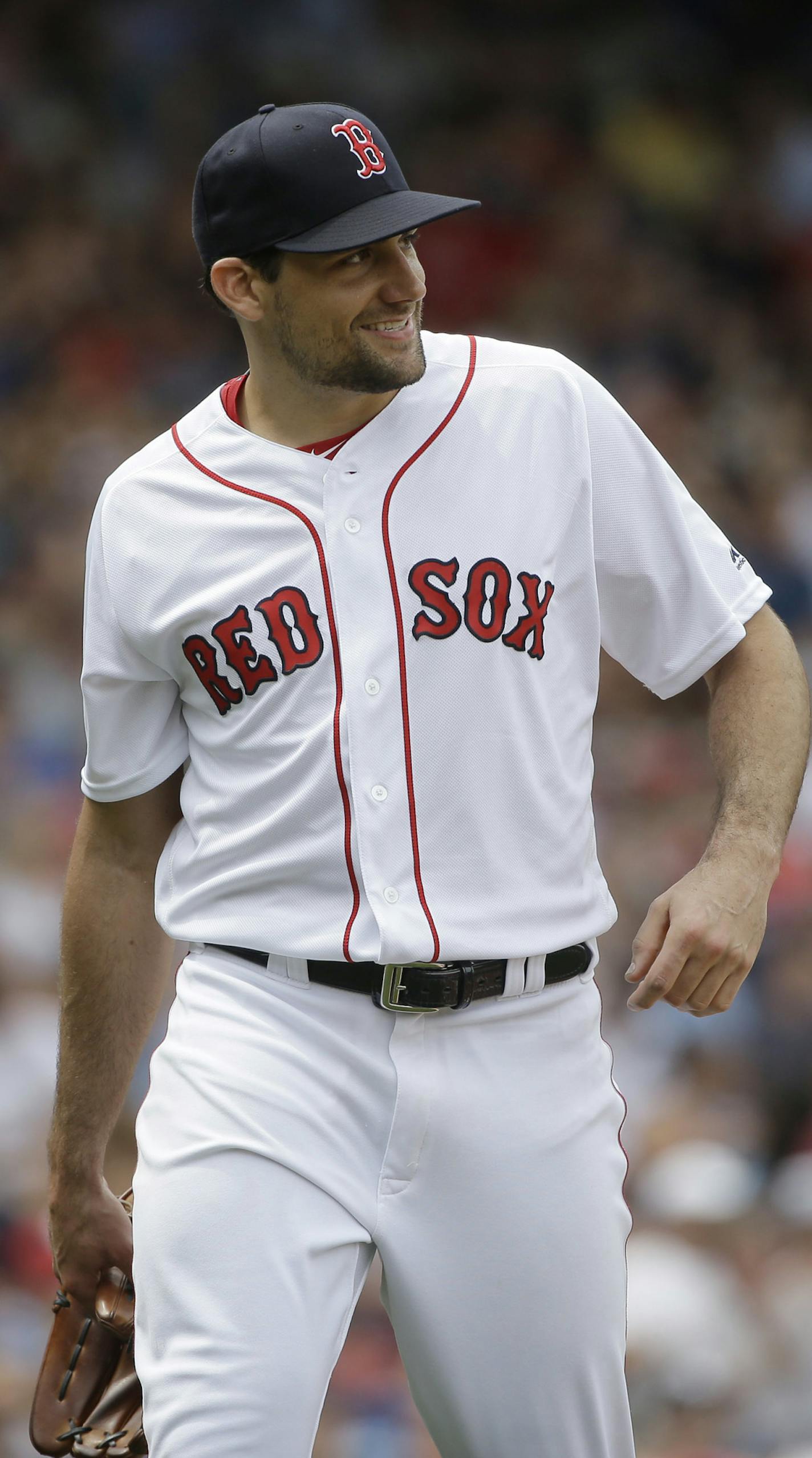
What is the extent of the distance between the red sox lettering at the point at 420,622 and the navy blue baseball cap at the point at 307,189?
17.5 inches

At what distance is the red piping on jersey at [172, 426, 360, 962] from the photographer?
2217 millimetres

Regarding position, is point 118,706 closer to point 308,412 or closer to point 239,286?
point 308,412

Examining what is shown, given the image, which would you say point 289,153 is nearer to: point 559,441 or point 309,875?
point 559,441

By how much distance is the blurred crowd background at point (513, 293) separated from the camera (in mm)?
5430

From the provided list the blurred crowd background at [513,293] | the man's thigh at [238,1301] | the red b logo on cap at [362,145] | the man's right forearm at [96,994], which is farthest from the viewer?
the blurred crowd background at [513,293]

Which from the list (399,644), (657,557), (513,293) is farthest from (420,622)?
(513,293)

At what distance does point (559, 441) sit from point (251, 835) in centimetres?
68

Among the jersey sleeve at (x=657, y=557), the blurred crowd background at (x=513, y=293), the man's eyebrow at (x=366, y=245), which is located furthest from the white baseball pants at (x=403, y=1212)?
the blurred crowd background at (x=513, y=293)

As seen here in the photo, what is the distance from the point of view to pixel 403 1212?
215 cm

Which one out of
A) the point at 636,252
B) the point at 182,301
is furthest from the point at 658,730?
the point at 182,301

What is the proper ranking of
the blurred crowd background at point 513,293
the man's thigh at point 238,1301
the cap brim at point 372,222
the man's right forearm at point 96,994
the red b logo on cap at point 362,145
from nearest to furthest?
the man's thigh at point 238,1301
the cap brim at point 372,222
the red b logo on cap at point 362,145
the man's right forearm at point 96,994
the blurred crowd background at point 513,293

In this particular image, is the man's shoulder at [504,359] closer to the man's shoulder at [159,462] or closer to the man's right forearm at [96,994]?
the man's shoulder at [159,462]

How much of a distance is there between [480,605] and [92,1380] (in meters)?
1.31

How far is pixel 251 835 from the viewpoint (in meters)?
2.27
